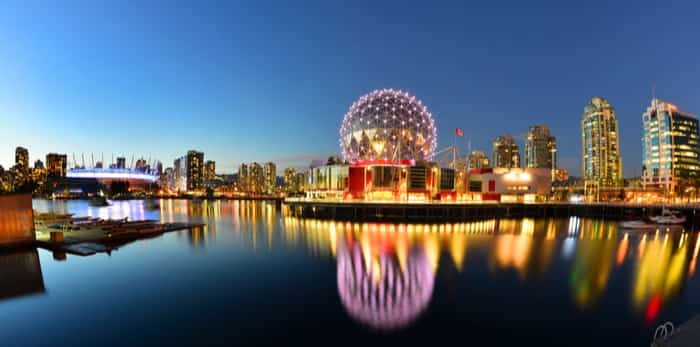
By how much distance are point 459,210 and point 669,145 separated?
118 m

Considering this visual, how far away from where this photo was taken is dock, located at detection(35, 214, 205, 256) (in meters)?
29.3

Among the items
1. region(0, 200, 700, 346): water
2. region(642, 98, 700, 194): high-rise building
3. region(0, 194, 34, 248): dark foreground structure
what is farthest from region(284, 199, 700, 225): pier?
region(642, 98, 700, 194): high-rise building

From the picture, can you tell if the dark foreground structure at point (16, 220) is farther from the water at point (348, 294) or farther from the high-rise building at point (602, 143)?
the high-rise building at point (602, 143)

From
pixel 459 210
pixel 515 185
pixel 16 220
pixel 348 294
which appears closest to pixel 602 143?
pixel 515 185

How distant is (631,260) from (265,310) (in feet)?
85.4

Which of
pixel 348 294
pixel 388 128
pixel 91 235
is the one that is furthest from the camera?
pixel 388 128

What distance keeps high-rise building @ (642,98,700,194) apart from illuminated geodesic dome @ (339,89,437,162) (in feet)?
348

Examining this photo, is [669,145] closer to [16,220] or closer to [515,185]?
[515,185]

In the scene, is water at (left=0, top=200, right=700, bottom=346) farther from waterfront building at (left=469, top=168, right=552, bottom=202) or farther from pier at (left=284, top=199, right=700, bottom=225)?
waterfront building at (left=469, top=168, right=552, bottom=202)

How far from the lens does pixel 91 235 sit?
114ft

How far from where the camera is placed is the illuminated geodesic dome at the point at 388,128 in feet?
227

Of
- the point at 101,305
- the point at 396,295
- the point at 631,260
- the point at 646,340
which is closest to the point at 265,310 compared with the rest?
the point at 396,295

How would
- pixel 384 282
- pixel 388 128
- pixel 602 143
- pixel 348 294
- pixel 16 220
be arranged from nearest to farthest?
pixel 348 294, pixel 384 282, pixel 16 220, pixel 388 128, pixel 602 143

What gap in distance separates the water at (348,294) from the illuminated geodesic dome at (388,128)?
36584 mm
